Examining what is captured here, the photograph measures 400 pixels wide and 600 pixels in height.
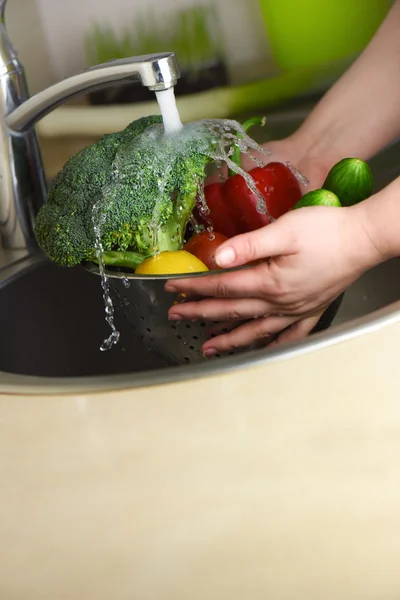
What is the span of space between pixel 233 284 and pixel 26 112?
0.34 metres

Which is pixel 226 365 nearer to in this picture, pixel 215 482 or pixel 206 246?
pixel 215 482

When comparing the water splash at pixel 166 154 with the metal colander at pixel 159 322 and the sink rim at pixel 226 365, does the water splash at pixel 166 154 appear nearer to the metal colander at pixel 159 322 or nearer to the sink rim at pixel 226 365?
the metal colander at pixel 159 322

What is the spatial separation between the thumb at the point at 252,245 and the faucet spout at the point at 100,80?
0.56ft

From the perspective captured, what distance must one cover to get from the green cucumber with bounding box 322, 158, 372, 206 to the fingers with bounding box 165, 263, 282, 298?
151mm

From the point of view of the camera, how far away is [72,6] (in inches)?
46.4

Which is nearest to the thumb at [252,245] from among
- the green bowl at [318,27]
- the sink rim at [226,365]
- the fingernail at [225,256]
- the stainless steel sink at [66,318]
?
the fingernail at [225,256]

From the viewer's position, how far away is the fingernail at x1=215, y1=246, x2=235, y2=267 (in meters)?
0.69

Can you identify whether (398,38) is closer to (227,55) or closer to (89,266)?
(227,55)

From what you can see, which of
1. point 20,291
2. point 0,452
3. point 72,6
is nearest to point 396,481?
point 0,452

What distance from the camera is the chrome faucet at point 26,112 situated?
761 mm

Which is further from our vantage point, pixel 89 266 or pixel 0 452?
pixel 89 266

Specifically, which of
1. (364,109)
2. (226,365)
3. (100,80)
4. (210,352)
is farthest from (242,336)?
(364,109)

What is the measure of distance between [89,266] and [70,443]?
220 mm

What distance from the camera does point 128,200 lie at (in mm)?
754
